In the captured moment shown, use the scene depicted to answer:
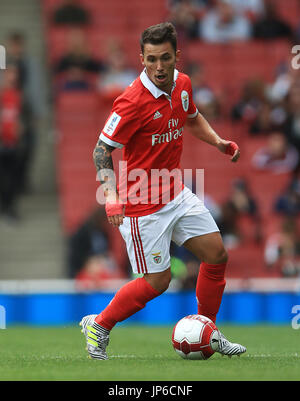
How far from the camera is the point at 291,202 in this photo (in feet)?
48.8

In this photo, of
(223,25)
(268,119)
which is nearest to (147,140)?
(268,119)

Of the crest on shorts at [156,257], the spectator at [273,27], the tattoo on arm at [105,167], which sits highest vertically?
the spectator at [273,27]

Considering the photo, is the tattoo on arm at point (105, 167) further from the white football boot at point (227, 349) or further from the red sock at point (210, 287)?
the white football boot at point (227, 349)

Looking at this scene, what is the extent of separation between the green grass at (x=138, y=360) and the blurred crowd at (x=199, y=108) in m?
3.80

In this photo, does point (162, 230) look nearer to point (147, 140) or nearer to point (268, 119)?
point (147, 140)

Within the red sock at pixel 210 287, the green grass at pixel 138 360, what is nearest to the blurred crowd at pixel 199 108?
the green grass at pixel 138 360

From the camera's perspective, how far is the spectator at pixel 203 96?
51.5 ft

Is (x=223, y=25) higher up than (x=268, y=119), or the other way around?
(x=223, y=25)

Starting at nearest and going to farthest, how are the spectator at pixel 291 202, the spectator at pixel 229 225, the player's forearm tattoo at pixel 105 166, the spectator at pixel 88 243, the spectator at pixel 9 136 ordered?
the player's forearm tattoo at pixel 105 166 < the spectator at pixel 88 243 < the spectator at pixel 229 225 < the spectator at pixel 291 202 < the spectator at pixel 9 136

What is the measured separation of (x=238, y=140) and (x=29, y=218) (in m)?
3.74

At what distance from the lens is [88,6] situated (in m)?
18.2

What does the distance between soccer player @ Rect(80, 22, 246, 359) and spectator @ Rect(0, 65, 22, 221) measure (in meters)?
8.57

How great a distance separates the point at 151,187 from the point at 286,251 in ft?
24.2

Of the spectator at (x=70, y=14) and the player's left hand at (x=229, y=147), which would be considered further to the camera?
the spectator at (x=70, y=14)
